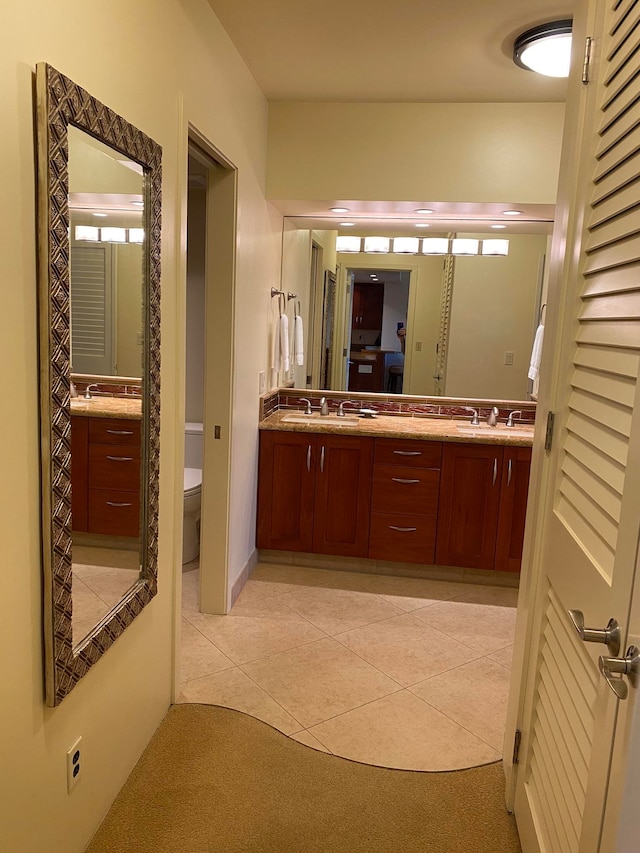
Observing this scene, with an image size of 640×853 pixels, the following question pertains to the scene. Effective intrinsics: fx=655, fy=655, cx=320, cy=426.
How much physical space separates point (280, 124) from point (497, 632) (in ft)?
9.34

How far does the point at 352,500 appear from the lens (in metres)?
3.77

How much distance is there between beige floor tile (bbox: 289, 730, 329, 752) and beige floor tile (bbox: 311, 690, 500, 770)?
2 centimetres

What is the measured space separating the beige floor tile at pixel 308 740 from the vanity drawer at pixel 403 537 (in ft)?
4.96

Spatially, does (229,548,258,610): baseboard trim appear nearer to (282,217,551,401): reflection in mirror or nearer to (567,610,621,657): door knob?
(282,217,551,401): reflection in mirror

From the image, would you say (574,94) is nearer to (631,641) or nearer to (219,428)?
(631,641)

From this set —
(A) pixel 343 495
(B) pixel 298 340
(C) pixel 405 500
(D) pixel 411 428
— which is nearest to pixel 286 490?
(A) pixel 343 495

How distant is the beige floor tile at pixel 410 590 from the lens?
3.56 metres

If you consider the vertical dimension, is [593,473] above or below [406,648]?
above

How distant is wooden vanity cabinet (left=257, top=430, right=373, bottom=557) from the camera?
12.3 ft

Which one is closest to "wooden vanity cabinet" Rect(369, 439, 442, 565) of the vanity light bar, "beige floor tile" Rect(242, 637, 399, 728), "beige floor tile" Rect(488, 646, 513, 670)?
"beige floor tile" Rect(488, 646, 513, 670)

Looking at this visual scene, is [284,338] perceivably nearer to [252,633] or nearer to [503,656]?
[252,633]

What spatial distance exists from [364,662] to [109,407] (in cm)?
174

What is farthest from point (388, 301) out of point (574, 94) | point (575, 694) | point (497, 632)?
point (575, 694)

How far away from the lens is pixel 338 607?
11.3ft
